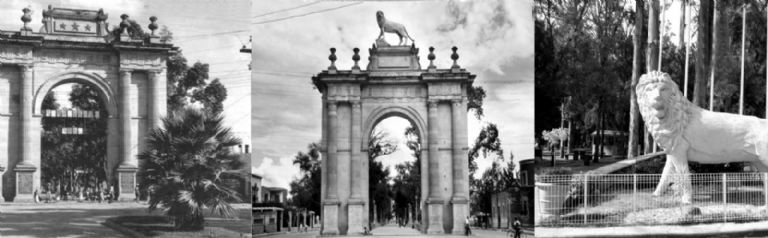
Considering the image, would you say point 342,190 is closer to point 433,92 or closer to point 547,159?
point 433,92

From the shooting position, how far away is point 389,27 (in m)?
11.0

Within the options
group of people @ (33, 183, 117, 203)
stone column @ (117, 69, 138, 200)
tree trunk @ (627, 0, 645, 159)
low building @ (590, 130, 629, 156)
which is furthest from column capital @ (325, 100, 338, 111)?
low building @ (590, 130, 629, 156)

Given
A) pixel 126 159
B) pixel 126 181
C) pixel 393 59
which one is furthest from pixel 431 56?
pixel 126 181

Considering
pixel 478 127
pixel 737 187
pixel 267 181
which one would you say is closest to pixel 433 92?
pixel 478 127

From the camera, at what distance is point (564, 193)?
11562 millimetres

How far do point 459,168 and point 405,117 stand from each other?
2.90ft

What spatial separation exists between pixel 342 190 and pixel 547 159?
2.67 meters

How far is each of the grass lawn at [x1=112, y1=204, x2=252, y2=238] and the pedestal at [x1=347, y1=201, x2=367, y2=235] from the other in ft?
4.70

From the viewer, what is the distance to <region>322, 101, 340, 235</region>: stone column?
11094 mm

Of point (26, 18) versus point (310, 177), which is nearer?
point (26, 18)

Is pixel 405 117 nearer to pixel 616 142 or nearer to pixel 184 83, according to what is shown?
pixel 184 83

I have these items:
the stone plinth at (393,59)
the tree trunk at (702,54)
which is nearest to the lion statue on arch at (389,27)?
the stone plinth at (393,59)

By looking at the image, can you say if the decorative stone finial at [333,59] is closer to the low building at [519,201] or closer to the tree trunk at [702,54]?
the low building at [519,201]

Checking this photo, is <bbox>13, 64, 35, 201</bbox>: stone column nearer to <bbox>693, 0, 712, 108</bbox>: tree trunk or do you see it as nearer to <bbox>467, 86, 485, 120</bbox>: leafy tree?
<bbox>467, 86, 485, 120</bbox>: leafy tree
